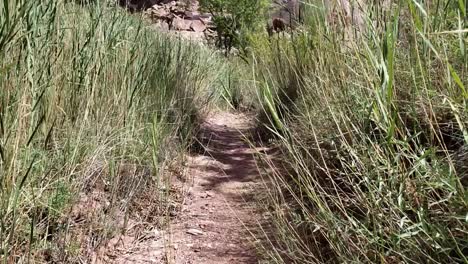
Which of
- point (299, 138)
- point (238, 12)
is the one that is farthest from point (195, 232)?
point (238, 12)

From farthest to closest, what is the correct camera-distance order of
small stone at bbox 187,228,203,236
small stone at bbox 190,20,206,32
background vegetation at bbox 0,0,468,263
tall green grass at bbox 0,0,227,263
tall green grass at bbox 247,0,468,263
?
1. small stone at bbox 190,20,206,32
2. small stone at bbox 187,228,203,236
3. tall green grass at bbox 0,0,227,263
4. background vegetation at bbox 0,0,468,263
5. tall green grass at bbox 247,0,468,263

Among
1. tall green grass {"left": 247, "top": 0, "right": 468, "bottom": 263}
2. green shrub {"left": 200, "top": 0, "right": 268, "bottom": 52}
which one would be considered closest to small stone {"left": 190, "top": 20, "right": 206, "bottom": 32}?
green shrub {"left": 200, "top": 0, "right": 268, "bottom": 52}

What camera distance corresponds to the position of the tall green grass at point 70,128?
178 cm

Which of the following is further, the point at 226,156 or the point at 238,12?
the point at 238,12

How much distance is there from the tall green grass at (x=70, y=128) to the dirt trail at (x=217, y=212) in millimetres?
252

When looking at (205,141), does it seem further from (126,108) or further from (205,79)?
(126,108)

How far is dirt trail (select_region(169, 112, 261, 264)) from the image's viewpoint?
94.8 inches

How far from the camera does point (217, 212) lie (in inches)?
119

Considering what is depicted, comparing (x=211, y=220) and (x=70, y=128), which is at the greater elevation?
(x=70, y=128)

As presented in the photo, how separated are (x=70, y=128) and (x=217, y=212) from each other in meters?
1.14

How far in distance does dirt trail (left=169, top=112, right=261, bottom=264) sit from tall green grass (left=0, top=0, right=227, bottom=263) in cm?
25

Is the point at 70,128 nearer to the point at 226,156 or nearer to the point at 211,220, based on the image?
the point at 211,220

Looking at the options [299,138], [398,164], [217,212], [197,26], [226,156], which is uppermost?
[398,164]

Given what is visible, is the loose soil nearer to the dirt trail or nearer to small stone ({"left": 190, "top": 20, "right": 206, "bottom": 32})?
the dirt trail
